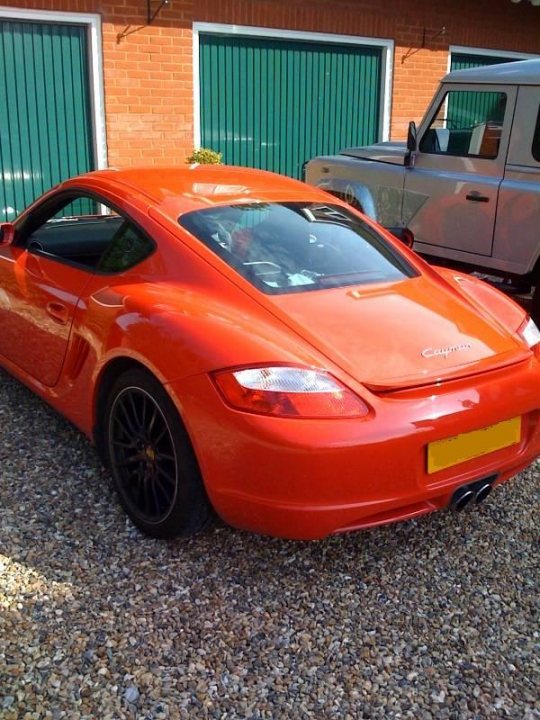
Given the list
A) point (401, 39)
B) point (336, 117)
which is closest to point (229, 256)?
point (336, 117)

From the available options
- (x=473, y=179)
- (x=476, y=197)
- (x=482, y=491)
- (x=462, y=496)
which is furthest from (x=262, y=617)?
(x=473, y=179)

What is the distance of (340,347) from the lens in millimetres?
2715

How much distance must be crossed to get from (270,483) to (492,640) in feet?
3.00

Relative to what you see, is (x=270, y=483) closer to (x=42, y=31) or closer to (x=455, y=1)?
(x=42, y=31)

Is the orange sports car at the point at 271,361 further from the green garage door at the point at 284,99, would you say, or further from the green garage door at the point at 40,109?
the green garage door at the point at 284,99

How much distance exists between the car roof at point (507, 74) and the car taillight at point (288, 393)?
402 cm

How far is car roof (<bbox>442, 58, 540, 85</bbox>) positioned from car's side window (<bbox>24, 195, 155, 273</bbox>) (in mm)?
3207

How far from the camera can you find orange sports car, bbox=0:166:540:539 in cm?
251

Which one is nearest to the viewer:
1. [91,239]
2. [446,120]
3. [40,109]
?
[91,239]

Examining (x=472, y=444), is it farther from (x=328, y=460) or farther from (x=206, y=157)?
(x=206, y=157)

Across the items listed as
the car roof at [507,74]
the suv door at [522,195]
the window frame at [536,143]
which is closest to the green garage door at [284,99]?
the car roof at [507,74]

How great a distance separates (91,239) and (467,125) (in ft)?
11.3

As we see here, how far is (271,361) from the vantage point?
2551mm

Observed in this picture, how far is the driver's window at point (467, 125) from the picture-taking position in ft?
19.0
